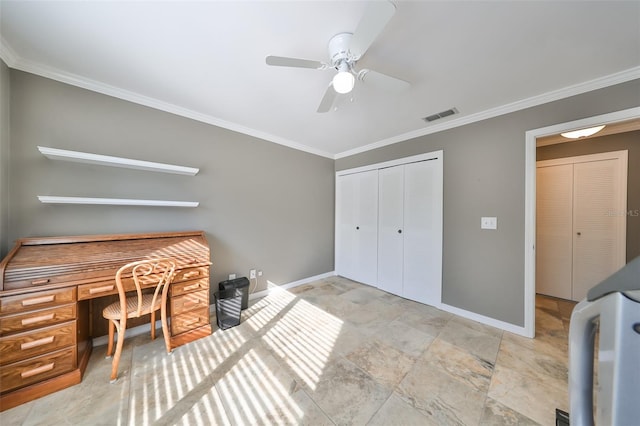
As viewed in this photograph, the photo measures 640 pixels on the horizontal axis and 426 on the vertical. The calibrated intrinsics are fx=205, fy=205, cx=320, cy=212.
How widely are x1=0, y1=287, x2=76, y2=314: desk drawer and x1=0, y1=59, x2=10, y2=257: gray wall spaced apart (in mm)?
617

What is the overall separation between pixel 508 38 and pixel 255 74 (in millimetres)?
1884

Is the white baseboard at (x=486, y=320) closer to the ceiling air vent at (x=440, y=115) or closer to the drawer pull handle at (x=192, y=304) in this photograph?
the ceiling air vent at (x=440, y=115)

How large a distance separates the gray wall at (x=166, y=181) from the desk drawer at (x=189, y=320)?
572mm

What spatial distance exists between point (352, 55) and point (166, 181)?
224 cm

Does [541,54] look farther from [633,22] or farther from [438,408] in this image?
[438,408]

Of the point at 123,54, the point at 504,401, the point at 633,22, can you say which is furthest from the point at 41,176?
the point at 633,22

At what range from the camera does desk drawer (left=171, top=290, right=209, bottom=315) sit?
6.33 feet

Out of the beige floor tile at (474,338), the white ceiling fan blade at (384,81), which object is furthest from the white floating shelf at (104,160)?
the beige floor tile at (474,338)

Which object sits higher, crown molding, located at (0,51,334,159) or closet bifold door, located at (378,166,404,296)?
crown molding, located at (0,51,334,159)

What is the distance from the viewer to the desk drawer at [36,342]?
4.24 ft

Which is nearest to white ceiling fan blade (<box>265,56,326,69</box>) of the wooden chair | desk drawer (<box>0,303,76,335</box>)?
the wooden chair

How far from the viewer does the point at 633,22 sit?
1269 mm

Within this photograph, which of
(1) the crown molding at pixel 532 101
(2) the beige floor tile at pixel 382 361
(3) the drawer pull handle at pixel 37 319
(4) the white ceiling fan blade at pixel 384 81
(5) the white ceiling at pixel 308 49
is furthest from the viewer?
(1) the crown molding at pixel 532 101

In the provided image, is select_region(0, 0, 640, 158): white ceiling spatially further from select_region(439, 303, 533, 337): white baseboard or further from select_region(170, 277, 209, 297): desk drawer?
select_region(439, 303, 533, 337): white baseboard
